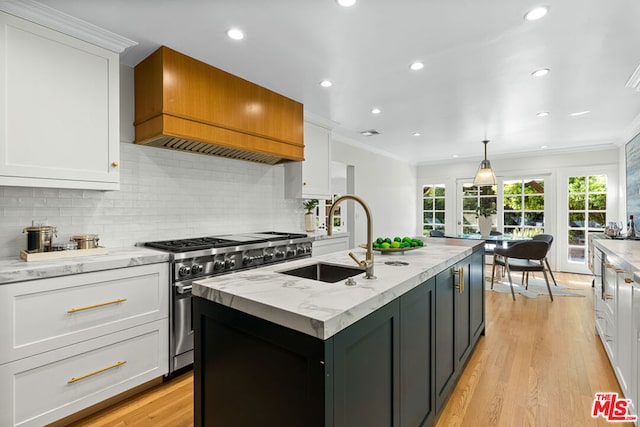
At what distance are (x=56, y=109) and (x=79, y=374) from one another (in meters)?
1.53

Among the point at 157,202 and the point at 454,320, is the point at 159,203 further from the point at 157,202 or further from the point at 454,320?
the point at 454,320

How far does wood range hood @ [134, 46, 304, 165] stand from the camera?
228cm

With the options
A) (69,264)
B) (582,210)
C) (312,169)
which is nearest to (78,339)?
(69,264)

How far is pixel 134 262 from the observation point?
196cm

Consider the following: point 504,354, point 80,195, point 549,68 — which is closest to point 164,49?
point 80,195

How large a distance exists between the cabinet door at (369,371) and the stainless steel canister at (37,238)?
6.41ft

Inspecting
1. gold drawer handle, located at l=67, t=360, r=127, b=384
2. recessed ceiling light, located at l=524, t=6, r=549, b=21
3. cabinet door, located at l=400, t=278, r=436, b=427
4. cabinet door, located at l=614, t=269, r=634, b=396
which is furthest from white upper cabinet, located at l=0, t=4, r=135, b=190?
cabinet door, located at l=614, t=269, r=634, b=396

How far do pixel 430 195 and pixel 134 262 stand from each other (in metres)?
6.71

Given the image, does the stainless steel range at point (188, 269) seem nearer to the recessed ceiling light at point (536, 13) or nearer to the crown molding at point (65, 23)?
the crown molding at point (65, 23)

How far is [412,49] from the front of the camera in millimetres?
2295

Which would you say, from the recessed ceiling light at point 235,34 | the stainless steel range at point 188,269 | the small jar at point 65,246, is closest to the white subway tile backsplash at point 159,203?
the small jar at point 65,246

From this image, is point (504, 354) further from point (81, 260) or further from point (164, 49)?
point (164, 49)

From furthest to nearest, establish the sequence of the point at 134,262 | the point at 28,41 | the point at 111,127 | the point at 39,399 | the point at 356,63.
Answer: the point at 356,63 → the point at 111,127 → the point at 134,262 → the point at 28,41 → the point at 39,399

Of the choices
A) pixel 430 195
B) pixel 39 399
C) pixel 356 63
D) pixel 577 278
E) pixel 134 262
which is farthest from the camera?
pixel 430 195
